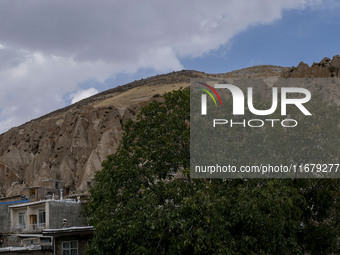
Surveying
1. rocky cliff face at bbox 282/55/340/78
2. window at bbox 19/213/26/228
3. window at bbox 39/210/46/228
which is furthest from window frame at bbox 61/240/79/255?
rocky cliff face at bbox 282/55/340/78

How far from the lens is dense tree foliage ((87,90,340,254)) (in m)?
19.5

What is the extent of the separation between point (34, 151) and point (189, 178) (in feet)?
316

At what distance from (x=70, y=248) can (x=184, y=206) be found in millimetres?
13028

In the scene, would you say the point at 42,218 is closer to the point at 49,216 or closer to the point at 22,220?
the point at 49,216

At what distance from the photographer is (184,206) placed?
19.4 m

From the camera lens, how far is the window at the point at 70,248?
98.2ft

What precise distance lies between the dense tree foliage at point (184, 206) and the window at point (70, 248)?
23.8 feet

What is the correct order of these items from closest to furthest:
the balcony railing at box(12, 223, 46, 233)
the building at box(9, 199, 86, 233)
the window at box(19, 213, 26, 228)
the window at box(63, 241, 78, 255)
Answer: the window at box(63, 241, 78, 255), the building at box(9, 199, 86, 233), the balcony railing at box(12, 223, 46, 233), the window at box(19, 213, 26, 228)

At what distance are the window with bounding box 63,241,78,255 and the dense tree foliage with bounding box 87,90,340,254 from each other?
7.24 m

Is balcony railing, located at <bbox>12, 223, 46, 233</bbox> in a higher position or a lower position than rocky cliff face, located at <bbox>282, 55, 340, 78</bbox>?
lower

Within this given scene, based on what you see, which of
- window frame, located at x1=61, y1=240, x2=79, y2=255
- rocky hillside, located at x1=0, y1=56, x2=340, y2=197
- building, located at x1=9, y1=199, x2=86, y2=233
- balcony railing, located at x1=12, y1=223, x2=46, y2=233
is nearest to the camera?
window frame, located at x1=61, y1=240, x2=79, y2=255

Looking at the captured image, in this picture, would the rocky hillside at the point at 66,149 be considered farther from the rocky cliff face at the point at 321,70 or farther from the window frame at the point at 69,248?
the window frame at the point at 69,248

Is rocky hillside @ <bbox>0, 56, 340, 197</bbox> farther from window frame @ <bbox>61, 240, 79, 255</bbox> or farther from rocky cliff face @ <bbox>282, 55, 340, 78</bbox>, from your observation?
window frame @ <bbox>61, 240, 79, 255</bbox>

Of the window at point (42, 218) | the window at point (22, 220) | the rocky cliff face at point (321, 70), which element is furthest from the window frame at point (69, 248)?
the rocky cliff face at point (321, 70)
